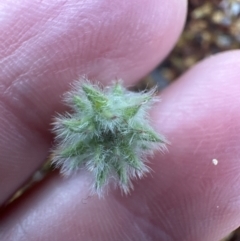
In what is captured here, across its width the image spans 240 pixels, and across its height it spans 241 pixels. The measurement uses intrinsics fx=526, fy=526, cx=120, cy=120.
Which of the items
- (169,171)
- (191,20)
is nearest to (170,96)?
(169,171)

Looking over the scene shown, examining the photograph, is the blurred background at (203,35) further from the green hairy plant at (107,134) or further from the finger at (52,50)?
the green hairy plant at (107,134)

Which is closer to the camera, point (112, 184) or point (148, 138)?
point (148, 138)

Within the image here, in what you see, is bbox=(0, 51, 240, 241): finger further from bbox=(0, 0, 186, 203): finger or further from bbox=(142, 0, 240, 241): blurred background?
bbox=(142, 0, 240, 241): blurred background

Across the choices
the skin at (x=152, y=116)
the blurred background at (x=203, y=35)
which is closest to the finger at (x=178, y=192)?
the skin at (x=152, y=116)

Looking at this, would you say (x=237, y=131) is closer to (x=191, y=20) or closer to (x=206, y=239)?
(x=206, y=239)

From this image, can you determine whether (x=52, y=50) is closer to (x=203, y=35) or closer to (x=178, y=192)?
(x=178, y=192)

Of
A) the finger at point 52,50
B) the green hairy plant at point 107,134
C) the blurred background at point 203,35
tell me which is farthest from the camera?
the blurred background at point 203,35
